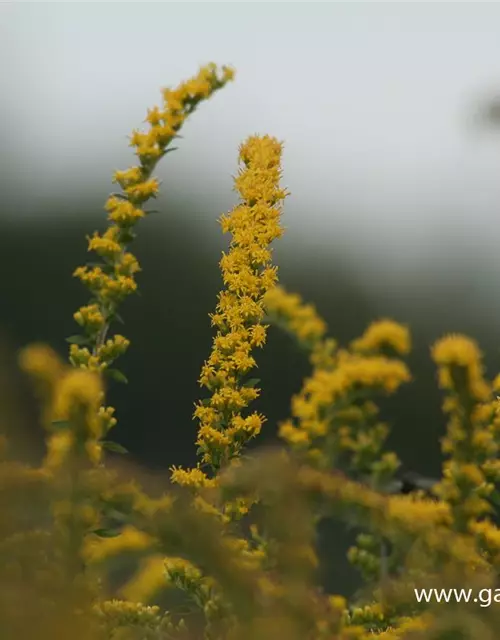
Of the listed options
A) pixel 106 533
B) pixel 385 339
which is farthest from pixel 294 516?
pixel 106 533

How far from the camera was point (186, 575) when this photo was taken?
0.43 meters

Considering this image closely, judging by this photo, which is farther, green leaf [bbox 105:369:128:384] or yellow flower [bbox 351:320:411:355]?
green leaf [bbox 105:369:128:384]

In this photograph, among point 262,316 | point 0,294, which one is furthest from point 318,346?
point 0,294

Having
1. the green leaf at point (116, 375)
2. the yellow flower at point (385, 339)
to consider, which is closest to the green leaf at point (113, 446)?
the green leaf at point (116, 375)

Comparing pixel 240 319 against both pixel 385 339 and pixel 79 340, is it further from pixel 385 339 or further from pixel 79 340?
pixel 385 339

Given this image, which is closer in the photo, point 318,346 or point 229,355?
point 318,346

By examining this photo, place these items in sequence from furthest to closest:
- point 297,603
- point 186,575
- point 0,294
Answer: point 0,294 → point 186,575 → point 297,603

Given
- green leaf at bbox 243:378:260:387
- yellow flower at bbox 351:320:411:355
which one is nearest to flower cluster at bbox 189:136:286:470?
green leaf at bbox 243:378:260:387

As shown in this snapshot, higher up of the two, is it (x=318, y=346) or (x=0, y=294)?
(x=0, y=294)

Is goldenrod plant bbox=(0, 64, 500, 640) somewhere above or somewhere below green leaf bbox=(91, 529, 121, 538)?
below

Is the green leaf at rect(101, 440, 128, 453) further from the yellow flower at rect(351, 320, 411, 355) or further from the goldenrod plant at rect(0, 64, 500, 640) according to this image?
the yellow flower at rect(351, 320, 411, 355)

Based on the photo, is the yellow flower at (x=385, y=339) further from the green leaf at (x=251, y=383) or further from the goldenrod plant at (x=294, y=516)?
the green leaf at (x=251, y=383)

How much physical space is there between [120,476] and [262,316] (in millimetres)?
200

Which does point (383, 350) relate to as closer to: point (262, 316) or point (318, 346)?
point (318, 346)
